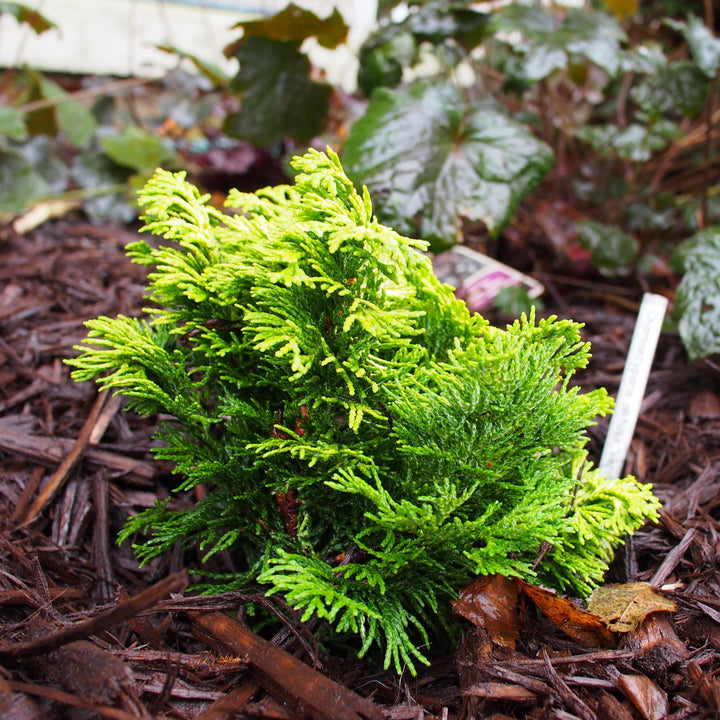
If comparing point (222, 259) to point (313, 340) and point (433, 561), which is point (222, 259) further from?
point (433, 561)

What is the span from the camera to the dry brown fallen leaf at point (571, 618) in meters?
0.94

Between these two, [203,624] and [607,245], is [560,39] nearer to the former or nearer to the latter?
[607,245]

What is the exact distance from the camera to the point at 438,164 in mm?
1832

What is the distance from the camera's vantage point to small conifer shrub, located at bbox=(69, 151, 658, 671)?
2.81ft

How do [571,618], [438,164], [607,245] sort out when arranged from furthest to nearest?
[607,245] → [438,164] → [571,618]

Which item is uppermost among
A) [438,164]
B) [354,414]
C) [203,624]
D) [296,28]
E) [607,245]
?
[296,28]

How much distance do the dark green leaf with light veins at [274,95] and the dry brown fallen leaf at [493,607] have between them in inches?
81.9

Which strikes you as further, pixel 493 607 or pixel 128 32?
pixel 128 32

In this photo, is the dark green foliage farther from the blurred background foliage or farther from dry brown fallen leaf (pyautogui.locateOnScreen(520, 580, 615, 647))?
dry brown fallen leaf (pyautogui.locateOnScreen(520, 580, 615, 647))

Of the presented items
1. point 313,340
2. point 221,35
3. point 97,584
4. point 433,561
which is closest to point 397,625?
point 433,561

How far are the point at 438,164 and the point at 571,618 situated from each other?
1.36 metres

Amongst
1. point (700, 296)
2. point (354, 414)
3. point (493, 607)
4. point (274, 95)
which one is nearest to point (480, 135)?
point (700, 296)

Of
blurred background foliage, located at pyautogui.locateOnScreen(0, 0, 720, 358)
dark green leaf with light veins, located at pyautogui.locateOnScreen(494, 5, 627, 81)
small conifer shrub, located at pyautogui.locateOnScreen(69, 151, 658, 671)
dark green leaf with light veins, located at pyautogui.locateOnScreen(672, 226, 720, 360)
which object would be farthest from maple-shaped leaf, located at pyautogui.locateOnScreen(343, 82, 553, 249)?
small conifer shrub, located at pyautogui.locateOnScreen(69, 151, 658, 671)

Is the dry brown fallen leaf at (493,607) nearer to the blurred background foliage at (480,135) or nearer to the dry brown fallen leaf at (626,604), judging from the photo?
the dry brown fallen leaf at (626,604)
